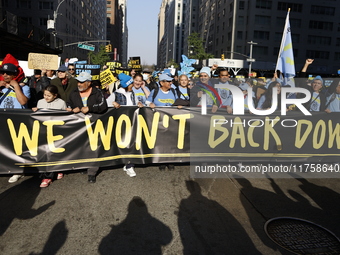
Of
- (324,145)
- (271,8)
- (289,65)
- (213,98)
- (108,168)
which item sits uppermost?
(271,8)

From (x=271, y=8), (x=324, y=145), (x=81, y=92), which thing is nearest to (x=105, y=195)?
(x=81, y=92)

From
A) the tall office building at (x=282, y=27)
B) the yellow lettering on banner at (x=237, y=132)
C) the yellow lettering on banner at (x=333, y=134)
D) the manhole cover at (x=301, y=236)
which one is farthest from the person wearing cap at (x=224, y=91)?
the tall office building at (x=282, y=27)

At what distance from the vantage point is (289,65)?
28.1 ft

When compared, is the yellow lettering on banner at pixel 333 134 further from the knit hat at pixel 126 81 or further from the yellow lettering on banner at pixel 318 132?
the knit hat at pixel 126 81

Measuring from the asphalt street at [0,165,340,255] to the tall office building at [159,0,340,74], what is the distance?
53261 millimetres

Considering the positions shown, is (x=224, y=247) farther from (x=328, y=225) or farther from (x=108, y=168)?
(x=108, y=168)

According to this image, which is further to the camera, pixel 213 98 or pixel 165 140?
pixel 213 98

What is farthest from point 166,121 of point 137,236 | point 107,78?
point 107,78

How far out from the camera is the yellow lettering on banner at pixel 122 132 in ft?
18.0

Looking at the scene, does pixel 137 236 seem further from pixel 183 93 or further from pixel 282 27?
pixel 282 27

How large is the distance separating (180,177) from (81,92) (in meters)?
2.47

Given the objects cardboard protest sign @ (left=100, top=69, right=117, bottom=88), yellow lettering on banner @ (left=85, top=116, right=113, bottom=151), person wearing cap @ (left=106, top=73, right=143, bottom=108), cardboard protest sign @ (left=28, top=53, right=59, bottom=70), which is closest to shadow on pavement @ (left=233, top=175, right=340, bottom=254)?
yellow lettering on banner @ (left=85, top=116, right=113, bottom=151)

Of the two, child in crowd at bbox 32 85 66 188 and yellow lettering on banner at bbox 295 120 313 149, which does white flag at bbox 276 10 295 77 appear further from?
child in crowd at bbox 32 85 66 188

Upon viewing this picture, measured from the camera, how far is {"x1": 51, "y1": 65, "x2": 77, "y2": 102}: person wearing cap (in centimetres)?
641
